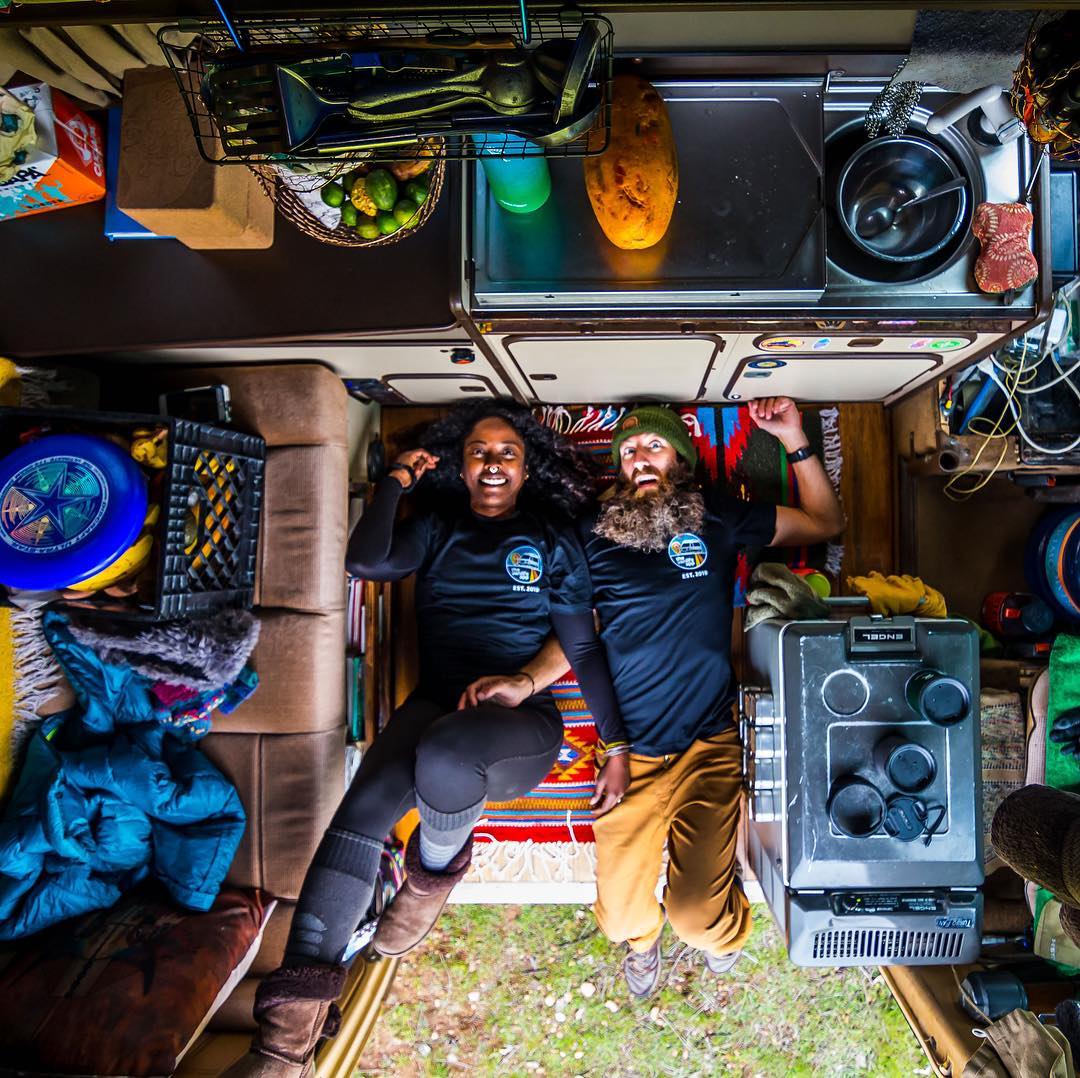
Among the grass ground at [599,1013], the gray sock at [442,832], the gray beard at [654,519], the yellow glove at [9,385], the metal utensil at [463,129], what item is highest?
the metal utensil at [463,129]

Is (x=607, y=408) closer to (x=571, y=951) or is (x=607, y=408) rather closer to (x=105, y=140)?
(x=105, y=140)

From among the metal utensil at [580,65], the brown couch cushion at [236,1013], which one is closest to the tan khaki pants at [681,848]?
the brown couch cushion at [236,1013]

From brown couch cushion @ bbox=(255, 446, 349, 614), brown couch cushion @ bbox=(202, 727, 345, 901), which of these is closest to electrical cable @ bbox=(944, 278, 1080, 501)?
brown couch cushion @ bbox=(255, 446, 349, 614)

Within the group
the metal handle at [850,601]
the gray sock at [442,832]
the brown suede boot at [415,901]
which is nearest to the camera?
the gray sock at [442,832]

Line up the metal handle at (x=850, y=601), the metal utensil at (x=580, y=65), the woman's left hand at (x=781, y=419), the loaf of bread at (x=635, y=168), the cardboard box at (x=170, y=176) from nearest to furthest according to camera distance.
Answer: the metal utensil at (x=580, y=65), the loaf of bread at (x=635, y=168), the cardboard box at (x=170, y=176), the metal handle at (x=850, y=601), the woman's left hand at (x=781, y=419)

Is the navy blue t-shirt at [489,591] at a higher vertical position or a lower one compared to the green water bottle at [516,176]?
lower

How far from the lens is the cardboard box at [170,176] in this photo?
1532 mm

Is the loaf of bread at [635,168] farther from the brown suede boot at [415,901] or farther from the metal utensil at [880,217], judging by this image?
the brown suede boot at [415,901]

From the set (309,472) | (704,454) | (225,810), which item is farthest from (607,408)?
(225,810)

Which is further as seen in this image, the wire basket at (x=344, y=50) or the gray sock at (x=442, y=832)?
the gray sock at (x=442, y=832)

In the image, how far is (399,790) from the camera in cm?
194

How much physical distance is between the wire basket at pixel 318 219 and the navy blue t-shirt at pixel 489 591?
864 millimetres

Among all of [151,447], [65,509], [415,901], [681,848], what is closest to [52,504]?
[65,509]

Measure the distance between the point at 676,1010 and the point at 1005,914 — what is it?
122 cm
